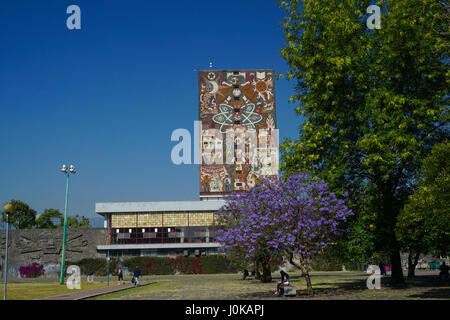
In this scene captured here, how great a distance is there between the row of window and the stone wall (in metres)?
2.13

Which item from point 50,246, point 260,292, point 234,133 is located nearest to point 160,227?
point 50,246

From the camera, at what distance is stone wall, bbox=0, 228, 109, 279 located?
7100 centimetres

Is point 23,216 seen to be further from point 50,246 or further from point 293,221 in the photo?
point 293,221

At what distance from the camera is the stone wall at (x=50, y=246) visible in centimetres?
7100

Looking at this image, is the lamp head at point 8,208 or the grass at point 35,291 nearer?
the lamp head at point 8,208

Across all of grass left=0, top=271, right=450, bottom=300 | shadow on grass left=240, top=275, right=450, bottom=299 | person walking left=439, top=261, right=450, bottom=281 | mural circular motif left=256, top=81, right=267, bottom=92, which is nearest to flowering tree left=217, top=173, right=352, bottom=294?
shadow on grass left=240, top=275, right=450, bottom=299

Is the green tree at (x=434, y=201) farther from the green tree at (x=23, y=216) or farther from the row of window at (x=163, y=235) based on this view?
the green tree at (x=23, y=216)

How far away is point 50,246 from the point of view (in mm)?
71250

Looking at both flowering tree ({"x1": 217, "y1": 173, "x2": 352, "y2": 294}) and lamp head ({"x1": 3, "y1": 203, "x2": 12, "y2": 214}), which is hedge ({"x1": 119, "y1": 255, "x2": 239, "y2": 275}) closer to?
flowering tree ({"x1": 217, "y1": 173, "x2": 352, "y2": 294})

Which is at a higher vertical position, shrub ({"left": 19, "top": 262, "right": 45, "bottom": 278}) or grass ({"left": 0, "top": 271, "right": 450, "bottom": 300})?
grass ({"left": 0, "top": 271, "right": 450, "bottom": 300})

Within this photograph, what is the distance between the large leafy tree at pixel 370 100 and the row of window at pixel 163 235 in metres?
45.8

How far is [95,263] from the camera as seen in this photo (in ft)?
224

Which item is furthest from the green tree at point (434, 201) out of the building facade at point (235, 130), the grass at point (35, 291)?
the building facade at point (235, 130)
